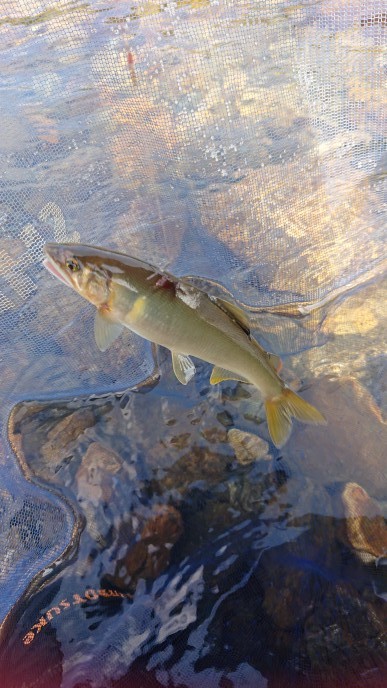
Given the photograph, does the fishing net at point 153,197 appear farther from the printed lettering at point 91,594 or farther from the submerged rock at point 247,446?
the submerged rock at point 247,446

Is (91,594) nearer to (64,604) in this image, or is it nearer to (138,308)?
(64,604)

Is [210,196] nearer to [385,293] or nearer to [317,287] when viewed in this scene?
[317,287]

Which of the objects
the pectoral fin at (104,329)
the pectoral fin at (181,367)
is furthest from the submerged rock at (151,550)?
the pectoral fin at (104,329)

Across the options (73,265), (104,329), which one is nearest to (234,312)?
(104,329)

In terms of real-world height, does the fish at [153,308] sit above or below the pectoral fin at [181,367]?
above

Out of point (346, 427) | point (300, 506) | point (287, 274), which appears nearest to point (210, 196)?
point (287, 274)

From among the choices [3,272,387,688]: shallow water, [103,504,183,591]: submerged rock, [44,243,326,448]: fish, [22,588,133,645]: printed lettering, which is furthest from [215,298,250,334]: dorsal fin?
[22,588,133,645]: printed lettering

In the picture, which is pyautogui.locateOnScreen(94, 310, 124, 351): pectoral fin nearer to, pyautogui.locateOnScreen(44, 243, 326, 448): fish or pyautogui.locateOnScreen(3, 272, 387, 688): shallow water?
pyautogui.locateOnScreen(44, 243, 326, 448): fish
